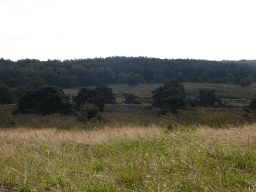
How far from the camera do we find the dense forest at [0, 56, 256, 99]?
78562 millimetres

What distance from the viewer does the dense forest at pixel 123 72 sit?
7856 cm

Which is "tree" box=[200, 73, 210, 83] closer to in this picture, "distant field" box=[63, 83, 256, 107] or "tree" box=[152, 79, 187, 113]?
"distant field" box=[63, 83, 256, 107]

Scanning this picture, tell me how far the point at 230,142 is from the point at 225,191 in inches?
81.9

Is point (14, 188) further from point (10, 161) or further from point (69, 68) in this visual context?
point (69, 68)

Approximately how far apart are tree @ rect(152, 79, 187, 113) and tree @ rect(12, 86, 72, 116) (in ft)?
59.3

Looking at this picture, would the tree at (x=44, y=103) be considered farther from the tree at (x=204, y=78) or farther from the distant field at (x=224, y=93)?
the tree at (x=204, y=78)

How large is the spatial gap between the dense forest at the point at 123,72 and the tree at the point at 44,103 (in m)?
42.3

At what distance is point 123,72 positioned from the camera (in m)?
109

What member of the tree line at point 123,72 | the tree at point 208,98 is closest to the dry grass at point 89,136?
the tree at point 208,98

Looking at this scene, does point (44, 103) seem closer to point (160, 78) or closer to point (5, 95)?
point (5, 95)

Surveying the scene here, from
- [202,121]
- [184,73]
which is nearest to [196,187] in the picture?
[202,121]

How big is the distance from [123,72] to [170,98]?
73444mm

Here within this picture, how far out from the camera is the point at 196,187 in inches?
91.0

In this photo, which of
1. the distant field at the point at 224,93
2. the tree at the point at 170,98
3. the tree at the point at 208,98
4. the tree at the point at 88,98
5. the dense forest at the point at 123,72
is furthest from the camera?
the dense forest at the point at 123,72
